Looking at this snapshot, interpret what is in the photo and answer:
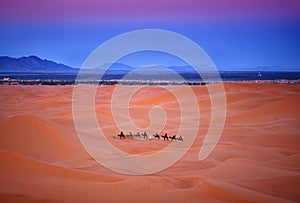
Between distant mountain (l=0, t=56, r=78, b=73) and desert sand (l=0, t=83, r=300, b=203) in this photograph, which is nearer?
desert sand (l=0, t=83, r=300, b=203)

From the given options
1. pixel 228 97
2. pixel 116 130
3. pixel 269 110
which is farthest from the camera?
pixel 228 97

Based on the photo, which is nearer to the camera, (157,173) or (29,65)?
(157,173)

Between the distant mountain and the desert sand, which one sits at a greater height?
the distant mountain

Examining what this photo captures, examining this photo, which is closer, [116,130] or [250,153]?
[250,153]

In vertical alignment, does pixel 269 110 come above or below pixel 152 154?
above

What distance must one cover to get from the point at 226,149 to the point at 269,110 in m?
8.23

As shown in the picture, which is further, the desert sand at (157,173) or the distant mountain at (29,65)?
the distant mountain at (29,65)

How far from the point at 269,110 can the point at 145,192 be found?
518 inches

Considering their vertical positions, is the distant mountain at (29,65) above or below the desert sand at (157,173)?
above

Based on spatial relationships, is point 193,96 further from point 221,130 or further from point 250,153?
point 250,153

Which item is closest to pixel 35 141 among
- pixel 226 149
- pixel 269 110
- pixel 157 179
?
pixel 157 179

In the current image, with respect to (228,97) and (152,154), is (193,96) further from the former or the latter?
(152,154)

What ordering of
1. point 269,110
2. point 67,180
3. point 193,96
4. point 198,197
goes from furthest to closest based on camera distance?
1. point 193,96
2. point 269,110
3. point 67,180
4. point 198,197

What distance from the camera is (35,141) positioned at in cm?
959
